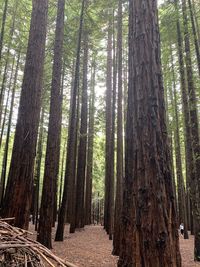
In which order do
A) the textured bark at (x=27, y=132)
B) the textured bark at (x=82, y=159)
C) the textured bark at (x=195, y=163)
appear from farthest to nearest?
1. the textured bark at (x=82, y=159)
2. the textured bark at (x=195, y=163)
3. the textured bark at (x=27, y=132)

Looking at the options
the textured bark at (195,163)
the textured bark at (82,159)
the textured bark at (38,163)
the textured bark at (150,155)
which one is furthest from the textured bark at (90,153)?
the textured bark at (150,155)

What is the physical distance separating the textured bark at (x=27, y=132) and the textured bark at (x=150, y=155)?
2836mm

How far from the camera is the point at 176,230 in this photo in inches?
102

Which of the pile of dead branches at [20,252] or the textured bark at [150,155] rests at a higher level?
the textured bark at [150,155]

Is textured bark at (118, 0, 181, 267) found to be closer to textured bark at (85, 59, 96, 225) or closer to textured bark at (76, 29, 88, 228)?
textured bark at (76, 29, 88, 228)

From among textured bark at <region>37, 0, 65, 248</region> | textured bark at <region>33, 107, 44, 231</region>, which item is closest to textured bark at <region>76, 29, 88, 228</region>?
textured bark at <region>33, 107, 44, 231</region>

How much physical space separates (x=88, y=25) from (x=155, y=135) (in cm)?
1176

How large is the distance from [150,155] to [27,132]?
3.41 metres

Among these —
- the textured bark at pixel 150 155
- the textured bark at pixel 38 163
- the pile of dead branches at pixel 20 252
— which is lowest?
the pile of dead branches at pixel 20 252

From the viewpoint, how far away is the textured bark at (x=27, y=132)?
16.5 ft

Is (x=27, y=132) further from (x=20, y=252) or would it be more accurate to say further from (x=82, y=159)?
(x=82, y=159)

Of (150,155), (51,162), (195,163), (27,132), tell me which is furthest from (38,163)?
(150,155)

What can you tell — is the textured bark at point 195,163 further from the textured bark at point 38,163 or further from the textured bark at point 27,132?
the textured bark at point 38,163

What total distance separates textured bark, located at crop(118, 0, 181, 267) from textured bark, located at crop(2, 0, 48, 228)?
112 inches
